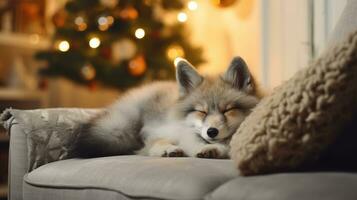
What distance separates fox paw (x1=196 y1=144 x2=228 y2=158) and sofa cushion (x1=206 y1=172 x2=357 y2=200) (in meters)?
0.43

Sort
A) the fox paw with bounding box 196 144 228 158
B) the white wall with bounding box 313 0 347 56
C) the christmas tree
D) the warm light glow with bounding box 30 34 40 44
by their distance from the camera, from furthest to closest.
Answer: the warm light glow with bounding box 30 34 40 44 → the christmas tree → the white wall with bounding box 313 0 347 56 → the fox paw with bounding box 196 144 228 158

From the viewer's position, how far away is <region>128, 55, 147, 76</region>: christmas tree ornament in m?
3.10

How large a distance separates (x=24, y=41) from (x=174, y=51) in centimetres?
108

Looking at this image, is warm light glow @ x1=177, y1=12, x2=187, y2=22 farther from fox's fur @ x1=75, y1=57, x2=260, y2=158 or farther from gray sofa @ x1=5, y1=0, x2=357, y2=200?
gray sofa @ x1=5, y1=0, x2=357, y2=200

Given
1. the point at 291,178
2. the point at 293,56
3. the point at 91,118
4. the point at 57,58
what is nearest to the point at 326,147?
the point at 291,178

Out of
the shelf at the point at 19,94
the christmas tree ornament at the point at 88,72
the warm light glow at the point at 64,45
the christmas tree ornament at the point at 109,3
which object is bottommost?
the shelf at the point at 19,94

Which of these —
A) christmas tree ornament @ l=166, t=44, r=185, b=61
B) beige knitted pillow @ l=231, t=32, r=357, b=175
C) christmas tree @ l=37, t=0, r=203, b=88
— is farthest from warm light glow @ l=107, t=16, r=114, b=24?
beige knitted pillow @ l=231, t=32, r=357, b=175

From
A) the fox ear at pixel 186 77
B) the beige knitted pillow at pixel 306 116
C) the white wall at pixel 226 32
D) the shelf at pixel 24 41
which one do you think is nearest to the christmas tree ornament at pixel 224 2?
the white wall at pixel 226 32

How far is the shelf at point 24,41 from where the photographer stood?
132 inches

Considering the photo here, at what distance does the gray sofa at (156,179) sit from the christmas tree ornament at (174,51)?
1.57 metres

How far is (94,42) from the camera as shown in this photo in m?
3.05

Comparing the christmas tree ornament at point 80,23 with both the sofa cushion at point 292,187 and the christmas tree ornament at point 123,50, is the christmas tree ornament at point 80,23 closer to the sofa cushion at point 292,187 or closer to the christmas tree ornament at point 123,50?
the christmas tree ornament at point 123,50

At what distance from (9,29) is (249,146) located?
112 inches

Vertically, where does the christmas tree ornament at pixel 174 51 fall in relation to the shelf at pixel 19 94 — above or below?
above
